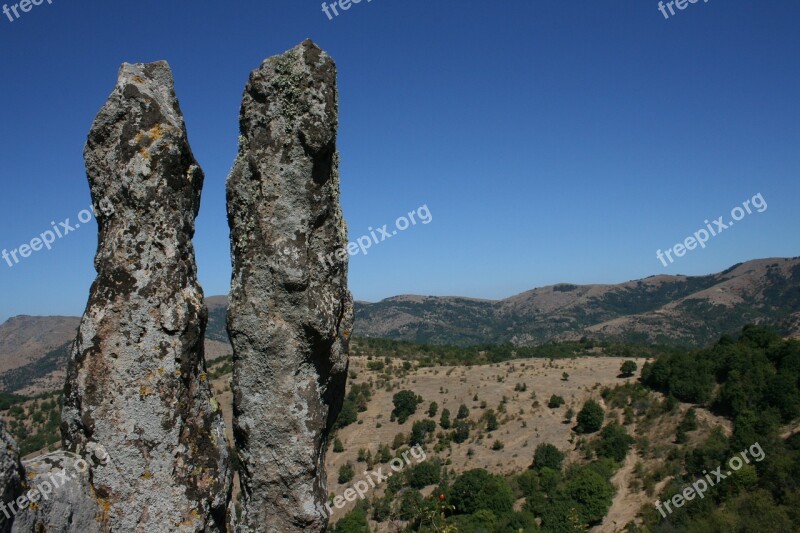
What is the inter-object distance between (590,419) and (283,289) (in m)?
39.1

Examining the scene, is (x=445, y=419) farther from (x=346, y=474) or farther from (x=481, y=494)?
(x=481, y=494)

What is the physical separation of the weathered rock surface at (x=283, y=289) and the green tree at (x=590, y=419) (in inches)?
1501

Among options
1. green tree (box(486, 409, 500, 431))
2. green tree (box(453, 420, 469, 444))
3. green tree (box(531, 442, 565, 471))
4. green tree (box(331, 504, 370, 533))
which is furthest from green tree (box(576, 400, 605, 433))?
green tree (box(331, 504, 370, 533))

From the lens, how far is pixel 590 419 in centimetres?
3959

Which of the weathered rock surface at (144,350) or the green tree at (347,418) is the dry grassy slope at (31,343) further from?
the weathered rock surface at (144,350)

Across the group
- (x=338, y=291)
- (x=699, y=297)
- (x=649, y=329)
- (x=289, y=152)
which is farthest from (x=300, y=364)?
(x=699, y=297)

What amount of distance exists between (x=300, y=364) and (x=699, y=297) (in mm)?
197536

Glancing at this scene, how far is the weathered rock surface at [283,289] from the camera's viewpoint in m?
5.41

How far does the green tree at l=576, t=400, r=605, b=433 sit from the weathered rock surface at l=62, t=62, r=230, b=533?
39.3m

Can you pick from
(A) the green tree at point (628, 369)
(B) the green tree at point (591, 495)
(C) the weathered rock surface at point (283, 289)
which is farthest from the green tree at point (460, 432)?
(C) the weathered rock surface at point (283, 289)

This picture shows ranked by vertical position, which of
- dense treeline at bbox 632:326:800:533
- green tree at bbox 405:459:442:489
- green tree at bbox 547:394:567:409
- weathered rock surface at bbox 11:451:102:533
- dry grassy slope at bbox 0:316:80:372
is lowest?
dense treeline at bbox 632:326:800:533

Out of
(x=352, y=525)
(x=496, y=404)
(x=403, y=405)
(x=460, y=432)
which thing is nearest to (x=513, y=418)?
(x=496, y=404)

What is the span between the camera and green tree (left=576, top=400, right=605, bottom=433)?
39.6 metres

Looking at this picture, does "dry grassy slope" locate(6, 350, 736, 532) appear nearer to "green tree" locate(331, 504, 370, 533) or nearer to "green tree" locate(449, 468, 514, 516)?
"green tree" locate(331, 504, 370, 533)
